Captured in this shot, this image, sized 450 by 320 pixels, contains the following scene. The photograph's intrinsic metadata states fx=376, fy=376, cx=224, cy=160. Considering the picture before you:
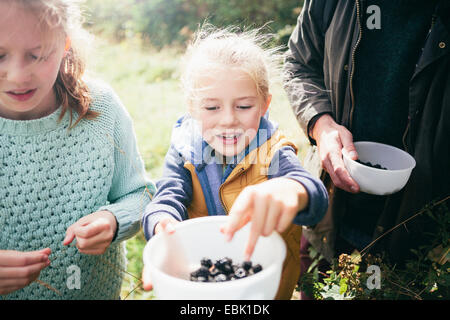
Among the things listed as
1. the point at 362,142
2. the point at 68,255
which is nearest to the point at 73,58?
the point at 68,255

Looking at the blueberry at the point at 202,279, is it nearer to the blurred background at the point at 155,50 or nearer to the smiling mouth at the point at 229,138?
the smiling mouth at the point at 229,138

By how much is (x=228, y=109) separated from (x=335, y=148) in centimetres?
50

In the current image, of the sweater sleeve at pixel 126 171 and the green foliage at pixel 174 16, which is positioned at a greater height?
the green foliage at pixel 174 16

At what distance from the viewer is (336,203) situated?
6.12ft

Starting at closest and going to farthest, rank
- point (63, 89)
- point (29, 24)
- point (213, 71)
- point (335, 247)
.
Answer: point (29, 24), point (213, 71), point (63, 89), point (335, 247)

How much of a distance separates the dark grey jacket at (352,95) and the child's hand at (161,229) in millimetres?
913

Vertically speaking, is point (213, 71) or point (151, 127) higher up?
point (213, 71)

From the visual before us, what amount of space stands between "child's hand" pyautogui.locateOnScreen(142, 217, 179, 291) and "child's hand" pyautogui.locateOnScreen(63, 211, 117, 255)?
10.7 inches

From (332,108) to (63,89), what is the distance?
3.94 ft

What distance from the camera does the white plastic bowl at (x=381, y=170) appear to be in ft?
4.46

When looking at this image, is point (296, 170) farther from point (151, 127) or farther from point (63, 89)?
point (151, 127)

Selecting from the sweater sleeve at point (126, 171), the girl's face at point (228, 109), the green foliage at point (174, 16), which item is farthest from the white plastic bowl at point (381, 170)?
the green foliage at point (174, 16)

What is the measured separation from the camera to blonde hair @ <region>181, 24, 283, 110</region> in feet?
4.44

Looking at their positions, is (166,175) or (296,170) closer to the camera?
(296,170)
